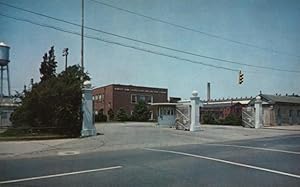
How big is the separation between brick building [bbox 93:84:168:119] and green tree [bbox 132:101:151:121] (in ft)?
17.6

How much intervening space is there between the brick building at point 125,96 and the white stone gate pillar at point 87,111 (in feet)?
147

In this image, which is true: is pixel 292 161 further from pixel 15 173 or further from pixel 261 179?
pixel 15 173

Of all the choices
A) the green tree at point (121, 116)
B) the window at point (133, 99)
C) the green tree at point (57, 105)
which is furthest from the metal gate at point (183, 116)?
the window at point (133, 99)

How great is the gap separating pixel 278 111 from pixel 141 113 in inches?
900

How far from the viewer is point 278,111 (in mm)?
48562

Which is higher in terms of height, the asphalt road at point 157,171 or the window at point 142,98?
the window at point 142,98

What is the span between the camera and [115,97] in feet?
231

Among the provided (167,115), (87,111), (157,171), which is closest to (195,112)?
(167,115)

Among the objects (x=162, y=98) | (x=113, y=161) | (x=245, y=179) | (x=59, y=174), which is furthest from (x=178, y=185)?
(x=162, y=98)

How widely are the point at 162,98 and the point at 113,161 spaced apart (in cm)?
6462

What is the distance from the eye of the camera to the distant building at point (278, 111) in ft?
156

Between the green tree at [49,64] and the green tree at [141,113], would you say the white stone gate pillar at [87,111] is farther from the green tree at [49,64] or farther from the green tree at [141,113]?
the green tree at [141,113]

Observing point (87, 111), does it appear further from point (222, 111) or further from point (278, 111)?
point (222, 111)

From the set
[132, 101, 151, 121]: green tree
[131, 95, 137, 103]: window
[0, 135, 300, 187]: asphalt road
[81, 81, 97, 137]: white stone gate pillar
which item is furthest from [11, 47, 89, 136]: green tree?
[131, 95, 137, 103]: window
